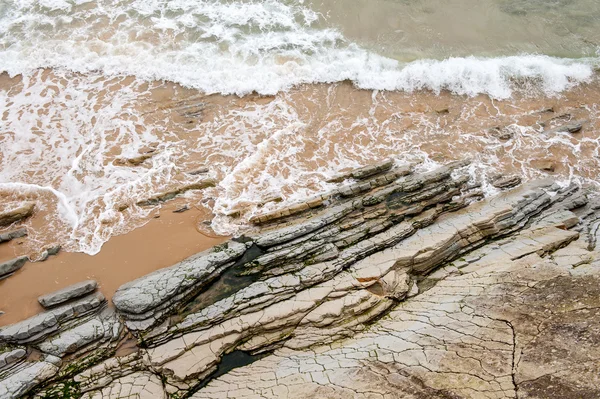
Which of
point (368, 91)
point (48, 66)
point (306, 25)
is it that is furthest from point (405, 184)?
point (48, 66)

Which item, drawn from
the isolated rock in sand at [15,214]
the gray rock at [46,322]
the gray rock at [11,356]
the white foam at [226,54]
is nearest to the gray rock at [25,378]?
the gray rock at [11,356]

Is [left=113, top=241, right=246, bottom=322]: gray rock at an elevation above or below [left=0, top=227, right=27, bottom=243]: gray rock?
below

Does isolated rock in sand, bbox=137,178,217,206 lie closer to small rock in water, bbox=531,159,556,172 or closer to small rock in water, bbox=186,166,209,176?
small rock in water, bbox=186,166,209,176

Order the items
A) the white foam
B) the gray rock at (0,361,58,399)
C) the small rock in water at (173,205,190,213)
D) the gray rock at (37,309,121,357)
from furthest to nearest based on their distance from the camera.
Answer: the white foam < the small rock in water at (173,205,190,213) < the gray rock at (37,309,121,357) < the gray rock at (0,361,58,399)

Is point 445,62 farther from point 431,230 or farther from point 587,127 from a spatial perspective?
point 431,230

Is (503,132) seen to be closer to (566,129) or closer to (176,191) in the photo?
(566,129)

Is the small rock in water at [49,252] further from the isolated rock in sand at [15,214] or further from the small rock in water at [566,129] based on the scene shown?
the small rock in water at [566,129]

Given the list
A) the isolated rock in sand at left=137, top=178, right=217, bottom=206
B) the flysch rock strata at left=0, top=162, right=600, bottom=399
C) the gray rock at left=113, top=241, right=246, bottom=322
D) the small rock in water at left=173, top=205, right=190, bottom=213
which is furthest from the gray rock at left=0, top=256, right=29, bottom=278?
the small rock in water at left=173, top=205, right=190, bottom=213
